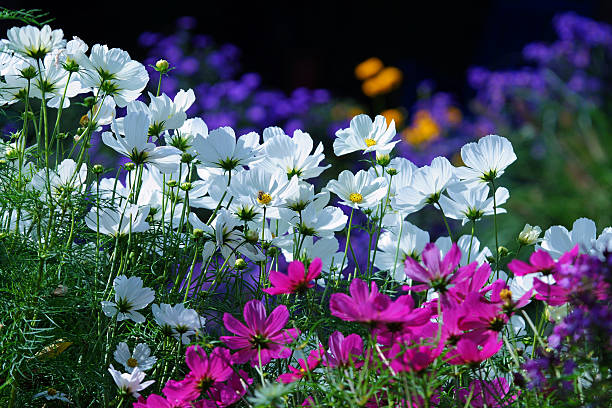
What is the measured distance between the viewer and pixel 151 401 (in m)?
0.68

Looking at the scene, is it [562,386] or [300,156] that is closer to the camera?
[562,386]

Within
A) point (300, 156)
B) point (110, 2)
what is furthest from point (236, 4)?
point (300, 156)

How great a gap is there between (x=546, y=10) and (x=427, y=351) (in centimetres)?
551

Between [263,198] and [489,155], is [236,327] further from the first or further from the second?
[489,155]

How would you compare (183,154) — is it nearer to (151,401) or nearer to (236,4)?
(151,401)

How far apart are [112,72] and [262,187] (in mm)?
221

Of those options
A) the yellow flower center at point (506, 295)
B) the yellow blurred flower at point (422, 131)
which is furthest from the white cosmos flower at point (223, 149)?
the yellow blurred flower at point (422, 131)

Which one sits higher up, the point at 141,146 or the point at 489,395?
the point at 141,146

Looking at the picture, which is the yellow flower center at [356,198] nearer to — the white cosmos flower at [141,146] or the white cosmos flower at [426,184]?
the white cosmos flower at [426,184]

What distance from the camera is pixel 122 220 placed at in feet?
2.63

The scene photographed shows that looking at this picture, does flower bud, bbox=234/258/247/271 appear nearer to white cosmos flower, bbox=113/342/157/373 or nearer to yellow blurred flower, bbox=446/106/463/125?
white cosmos flower, bbox=113/342/157/373

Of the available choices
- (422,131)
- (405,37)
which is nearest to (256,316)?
(422,131)

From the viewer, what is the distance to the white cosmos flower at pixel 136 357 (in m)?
0.74

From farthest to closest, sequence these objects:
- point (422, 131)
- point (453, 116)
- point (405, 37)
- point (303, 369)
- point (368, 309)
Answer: point (405, 37) → point (453, 116) → point (422, 131) → point (303, 369) → point (368, 309)
